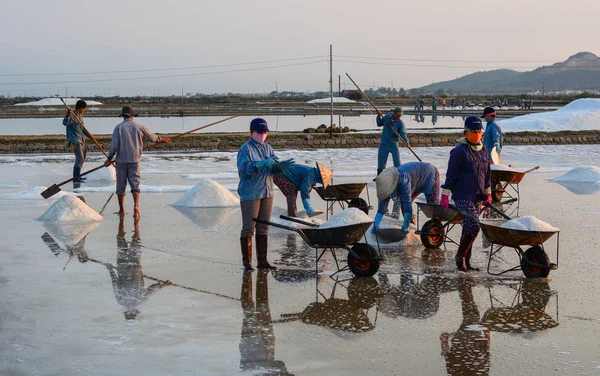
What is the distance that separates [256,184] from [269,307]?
5.22ft

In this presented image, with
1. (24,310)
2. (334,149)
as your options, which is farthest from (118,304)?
(334,149)

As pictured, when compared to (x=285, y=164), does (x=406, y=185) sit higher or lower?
lower

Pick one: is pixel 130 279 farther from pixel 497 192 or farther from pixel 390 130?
pixel 390 130

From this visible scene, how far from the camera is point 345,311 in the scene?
6609 mm

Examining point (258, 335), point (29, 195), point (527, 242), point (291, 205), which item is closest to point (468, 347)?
point (258, 335)

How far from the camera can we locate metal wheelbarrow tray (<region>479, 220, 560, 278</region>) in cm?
731

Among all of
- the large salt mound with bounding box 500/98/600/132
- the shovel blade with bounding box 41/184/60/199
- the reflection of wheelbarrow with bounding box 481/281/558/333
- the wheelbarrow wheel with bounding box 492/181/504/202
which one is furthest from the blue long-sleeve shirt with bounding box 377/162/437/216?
the large salt mound with bounding box 500/98/600/132

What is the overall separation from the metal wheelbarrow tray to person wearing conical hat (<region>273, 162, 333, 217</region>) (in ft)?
9.45

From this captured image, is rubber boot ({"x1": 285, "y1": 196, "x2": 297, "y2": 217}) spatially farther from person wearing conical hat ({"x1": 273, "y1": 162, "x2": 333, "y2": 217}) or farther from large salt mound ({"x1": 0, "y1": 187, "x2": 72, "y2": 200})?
large salt mound ({"x1": 0, "y1": 187, "x2": 72, "y2": 200})

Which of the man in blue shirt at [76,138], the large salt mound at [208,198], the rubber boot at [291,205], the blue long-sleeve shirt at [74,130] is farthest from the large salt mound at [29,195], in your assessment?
the rubber boot at [291,205]

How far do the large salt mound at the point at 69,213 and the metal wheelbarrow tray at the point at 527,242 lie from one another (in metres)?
5.79

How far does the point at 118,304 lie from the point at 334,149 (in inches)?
738

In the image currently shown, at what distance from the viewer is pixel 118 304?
6.83 metres

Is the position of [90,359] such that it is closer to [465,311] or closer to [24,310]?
[24,310]
